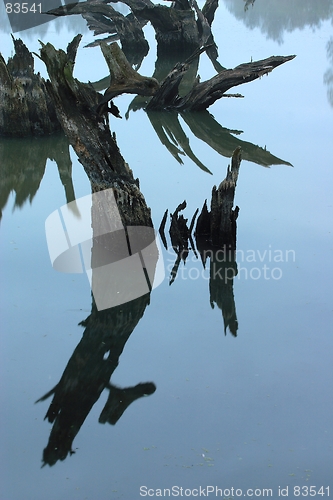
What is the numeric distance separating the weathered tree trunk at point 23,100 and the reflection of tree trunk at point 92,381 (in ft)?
17.3

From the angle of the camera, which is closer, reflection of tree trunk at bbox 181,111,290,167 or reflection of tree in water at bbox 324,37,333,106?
reflection of tree trunk at bbox 181,111,290,167

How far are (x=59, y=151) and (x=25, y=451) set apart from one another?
6.93 meters

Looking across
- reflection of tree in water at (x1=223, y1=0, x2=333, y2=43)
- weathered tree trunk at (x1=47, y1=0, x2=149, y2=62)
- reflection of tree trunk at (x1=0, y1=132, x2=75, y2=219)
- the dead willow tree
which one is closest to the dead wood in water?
reflection of tree trunk at (x1=0, y1=132, x2=75, y2=219)

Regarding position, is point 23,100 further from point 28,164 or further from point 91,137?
point 91,137

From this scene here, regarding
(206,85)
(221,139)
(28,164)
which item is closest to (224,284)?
(28,164)

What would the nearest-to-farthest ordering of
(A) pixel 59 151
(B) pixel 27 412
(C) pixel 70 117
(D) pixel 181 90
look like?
(B) pixel 27 412
(C) pixel 70 117
(A) pixel 59 151
(D) pixel 181 90

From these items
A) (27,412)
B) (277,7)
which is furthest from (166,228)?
(277,7)

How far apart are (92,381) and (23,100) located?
6.41 meters

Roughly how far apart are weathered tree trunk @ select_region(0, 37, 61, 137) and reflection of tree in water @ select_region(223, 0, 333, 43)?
14.6 meters

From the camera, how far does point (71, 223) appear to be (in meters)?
8.01

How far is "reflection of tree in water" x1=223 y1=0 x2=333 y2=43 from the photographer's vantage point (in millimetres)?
26780

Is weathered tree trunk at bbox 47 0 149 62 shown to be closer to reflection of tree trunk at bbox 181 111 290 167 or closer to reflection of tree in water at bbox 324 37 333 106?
reflection of tree in water at bbox 324 37 333 106

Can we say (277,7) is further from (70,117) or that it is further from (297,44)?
(70,117)

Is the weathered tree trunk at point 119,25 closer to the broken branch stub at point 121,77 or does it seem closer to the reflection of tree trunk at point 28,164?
the reflection of tree trunk at point 28,164
